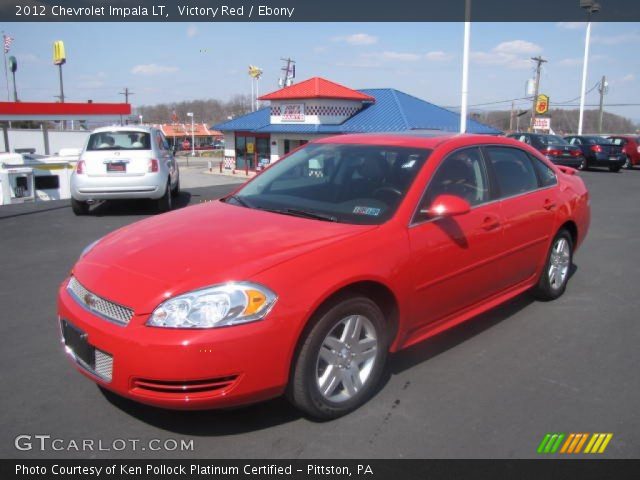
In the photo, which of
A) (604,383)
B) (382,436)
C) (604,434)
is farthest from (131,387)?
(604,383)

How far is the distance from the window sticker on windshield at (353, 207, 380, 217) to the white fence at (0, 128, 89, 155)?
1970 inches

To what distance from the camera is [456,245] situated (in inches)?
144

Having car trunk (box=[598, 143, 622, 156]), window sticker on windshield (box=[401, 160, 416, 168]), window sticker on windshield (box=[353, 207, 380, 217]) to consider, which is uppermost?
window sticker on windshield (box=[401, 160, 416, 168])

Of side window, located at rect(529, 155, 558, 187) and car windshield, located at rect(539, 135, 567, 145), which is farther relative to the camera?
car windshield, located at rect(539, 135, 567, 145)

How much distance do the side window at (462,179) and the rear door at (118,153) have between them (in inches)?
278

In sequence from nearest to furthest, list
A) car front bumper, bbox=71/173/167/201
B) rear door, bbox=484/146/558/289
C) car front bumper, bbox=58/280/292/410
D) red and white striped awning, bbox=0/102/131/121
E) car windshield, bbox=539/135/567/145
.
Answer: car front bumper, bbox=58/280/292/410 → rear door, bbox=484/146/558/289 → car front bumper, bbox=71/173/167/201 → car windshield, bbox=539/135/567/145 → red and white striped awning, bbox=0/102/131/121

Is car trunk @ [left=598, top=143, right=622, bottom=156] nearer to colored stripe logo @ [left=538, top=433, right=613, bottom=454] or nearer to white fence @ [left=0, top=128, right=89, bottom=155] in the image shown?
colored stripe logo @ [left=538, top=433, right=613, bottom=454]

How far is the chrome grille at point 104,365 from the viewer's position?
107 inches

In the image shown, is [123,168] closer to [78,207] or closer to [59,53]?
[78,207]

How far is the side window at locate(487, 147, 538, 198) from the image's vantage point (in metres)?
4.30

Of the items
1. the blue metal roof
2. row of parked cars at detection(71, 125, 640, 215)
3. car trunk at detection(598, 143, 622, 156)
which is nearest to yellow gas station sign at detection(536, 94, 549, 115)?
the blue metal roof

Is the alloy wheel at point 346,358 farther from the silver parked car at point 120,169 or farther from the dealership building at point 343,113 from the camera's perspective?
the dealership building at point 343,113
